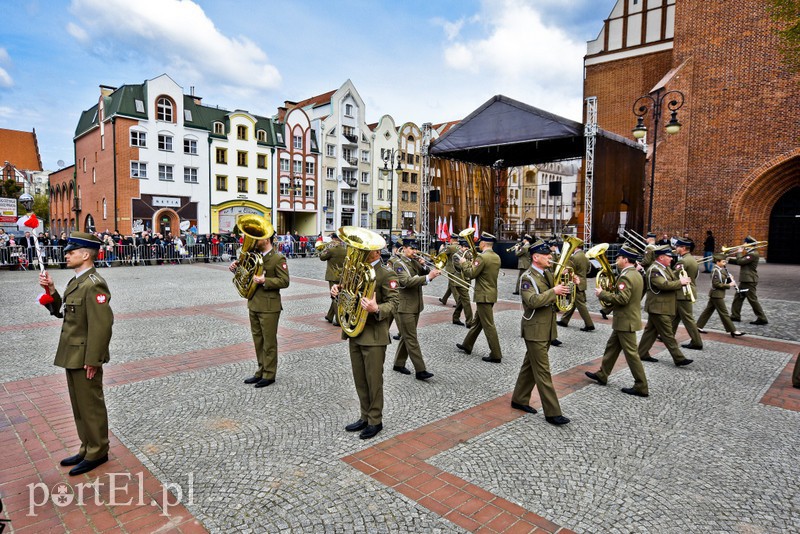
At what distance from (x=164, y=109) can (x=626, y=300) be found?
133 ft

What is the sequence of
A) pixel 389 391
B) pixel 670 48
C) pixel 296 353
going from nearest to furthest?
pixel 389 391 → pixel 296 353 → pixel 670 48

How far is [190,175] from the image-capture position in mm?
39688

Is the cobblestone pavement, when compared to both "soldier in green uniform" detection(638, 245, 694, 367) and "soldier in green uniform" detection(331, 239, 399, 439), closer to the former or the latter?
"soldier in green uniform" detection(331, 239, 399, 439)

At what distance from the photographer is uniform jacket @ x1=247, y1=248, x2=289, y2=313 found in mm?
6889

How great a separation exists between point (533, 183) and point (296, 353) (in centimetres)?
6938

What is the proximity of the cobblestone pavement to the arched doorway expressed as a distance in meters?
22.1

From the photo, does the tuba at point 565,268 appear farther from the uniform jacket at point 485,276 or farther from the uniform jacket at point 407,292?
the uniform jacket at point 407,292

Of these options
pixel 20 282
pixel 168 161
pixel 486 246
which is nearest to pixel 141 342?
pixel 486 246

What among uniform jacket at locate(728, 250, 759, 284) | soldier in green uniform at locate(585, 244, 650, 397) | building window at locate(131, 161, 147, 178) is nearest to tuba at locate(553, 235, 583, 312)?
soldier in green uniform at locate(585, 244, 650, 397)

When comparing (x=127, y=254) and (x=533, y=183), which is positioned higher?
(x=533, y=183)

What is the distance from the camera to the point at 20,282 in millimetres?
→ 17641

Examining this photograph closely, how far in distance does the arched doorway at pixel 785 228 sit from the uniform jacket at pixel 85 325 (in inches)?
1229

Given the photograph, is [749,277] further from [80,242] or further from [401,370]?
[80,242]

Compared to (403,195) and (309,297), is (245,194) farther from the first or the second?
(309,297)
